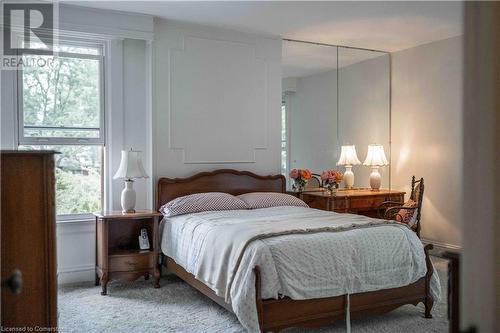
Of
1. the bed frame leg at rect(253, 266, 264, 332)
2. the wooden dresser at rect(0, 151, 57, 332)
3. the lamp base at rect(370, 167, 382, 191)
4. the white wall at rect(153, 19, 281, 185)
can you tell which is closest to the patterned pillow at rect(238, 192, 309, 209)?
the white wall at rect(153, 19, 281, 185)

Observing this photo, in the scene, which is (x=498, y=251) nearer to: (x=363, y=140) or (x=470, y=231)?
(x=470, y=231)

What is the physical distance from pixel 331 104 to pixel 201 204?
2170 millimetres

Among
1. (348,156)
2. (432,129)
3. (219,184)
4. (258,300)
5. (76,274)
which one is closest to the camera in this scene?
(258,300)

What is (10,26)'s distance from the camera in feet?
11.8

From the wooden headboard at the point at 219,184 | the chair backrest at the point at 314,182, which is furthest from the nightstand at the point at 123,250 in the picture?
the chair backrest at the point at 314,182

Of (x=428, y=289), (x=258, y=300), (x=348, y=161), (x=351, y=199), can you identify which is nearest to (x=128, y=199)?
(x=258, y=300)

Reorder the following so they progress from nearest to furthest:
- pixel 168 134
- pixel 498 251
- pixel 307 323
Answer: pixel 498 251
pixel 307 323
pixel 168 134

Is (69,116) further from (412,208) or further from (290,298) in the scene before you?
(412,208)

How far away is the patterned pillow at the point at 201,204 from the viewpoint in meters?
3.79

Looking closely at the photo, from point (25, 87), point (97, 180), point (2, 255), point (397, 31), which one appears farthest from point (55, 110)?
point (397, 31)

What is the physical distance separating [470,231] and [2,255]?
5.01ft

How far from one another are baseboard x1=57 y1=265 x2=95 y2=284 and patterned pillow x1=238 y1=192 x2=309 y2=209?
147cm

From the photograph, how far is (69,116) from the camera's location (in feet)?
12.9

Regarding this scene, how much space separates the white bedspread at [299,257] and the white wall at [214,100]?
1.14 meters
